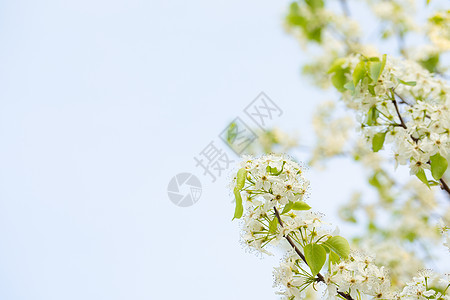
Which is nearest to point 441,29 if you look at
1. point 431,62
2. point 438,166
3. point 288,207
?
point 431,62

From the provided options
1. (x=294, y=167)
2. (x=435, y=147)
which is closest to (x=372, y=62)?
(x=435, y=147)

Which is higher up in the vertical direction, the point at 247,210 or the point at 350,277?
the point at 247,210

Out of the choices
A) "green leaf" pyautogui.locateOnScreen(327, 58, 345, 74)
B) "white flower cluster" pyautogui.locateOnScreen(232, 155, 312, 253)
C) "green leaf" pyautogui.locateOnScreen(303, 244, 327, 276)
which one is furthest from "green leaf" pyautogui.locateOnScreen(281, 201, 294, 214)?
"green leaf" pyautogui.locateOnScreen(327, 58, 345, 74)

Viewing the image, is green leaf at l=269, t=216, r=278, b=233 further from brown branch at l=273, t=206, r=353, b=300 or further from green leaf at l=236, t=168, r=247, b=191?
green leaf at l=236, t=168, r=247, b=191

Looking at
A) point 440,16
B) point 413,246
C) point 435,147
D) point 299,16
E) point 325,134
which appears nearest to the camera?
point 435,147

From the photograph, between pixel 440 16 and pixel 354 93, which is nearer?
pixel 354 93

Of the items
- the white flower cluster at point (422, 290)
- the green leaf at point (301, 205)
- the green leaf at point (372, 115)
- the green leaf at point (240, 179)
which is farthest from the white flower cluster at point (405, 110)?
the green leaf at point (240, 179)

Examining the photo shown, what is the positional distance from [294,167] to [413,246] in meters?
2.89

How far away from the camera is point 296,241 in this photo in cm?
104

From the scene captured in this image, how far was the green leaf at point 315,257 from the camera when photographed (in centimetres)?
93

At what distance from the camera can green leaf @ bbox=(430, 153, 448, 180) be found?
1171 millimetres

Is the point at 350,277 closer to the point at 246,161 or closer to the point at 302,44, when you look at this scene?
the point at 246,161

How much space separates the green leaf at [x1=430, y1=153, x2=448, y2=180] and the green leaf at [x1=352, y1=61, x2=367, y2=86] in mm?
366

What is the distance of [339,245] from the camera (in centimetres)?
100
